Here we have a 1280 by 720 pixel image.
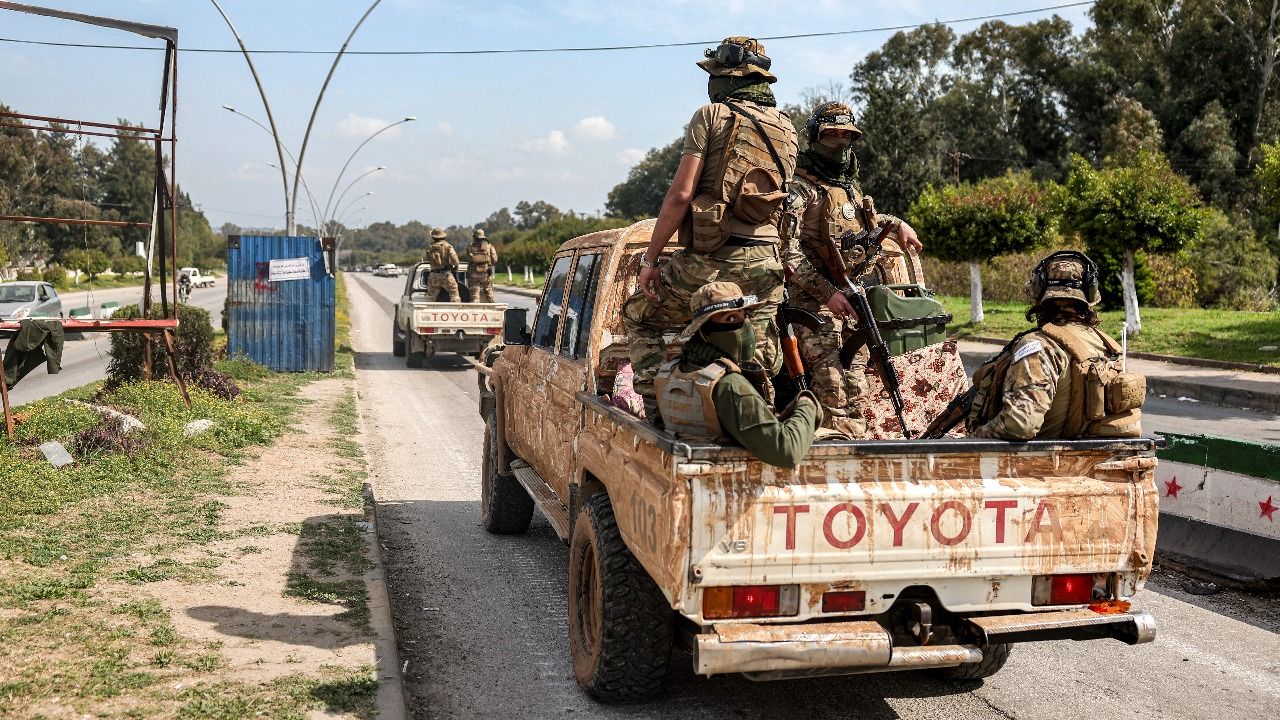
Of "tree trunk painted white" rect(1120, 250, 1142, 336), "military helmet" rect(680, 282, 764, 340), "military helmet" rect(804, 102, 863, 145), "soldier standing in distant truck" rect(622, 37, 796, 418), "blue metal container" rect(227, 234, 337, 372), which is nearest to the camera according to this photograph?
"military helmet" rect(680, 282, 764, 340)

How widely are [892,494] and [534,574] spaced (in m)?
3.28

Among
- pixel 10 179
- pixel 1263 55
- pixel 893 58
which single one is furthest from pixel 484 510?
pixel 893 58

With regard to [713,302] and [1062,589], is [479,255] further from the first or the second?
[1062,589]

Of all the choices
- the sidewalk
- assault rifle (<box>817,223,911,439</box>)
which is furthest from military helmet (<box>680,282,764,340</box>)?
the sidewalk

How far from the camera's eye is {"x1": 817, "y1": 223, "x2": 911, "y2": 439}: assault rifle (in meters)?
5.29

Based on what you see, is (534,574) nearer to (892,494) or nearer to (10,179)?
(892,494)

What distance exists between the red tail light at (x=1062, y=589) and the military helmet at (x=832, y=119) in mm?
2527

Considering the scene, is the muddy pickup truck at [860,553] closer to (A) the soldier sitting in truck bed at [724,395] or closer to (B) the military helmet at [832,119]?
(A) the soldier sitting in truck bed at [724,395]

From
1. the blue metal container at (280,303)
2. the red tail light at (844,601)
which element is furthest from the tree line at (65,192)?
the red tail light at (844,601)

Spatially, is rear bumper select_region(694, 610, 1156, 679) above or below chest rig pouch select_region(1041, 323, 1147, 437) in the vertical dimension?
below

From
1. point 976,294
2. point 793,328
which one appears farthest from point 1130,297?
point 793,328

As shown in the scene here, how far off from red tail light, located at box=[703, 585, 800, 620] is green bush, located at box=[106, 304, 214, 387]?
10.1 metres

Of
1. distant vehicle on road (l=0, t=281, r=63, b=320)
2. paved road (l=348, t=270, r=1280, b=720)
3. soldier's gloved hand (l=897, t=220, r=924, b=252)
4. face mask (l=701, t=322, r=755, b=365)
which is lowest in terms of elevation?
paved road (l=348, t=270, r=1280, b=720)

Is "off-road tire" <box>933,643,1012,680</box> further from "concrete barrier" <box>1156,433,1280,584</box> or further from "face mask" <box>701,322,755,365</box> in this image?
"concrete barrier" <box>1156,433,1280,584</box>
